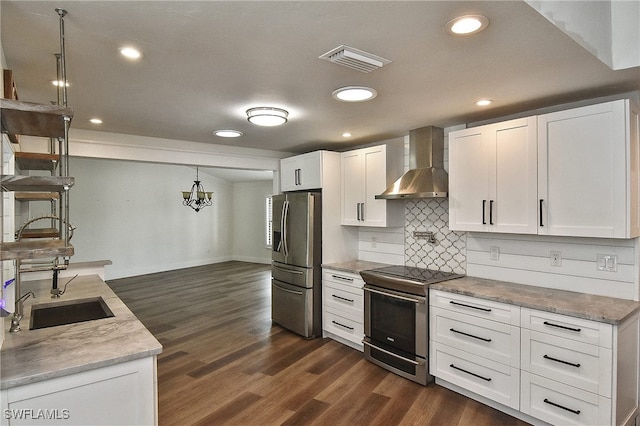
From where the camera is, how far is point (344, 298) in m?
3.94

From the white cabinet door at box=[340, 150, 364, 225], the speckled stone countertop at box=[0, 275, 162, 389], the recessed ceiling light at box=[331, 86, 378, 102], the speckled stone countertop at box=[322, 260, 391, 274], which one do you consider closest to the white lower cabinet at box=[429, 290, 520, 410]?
the speckled stone countertop at box=[322, 260, 391, 274]

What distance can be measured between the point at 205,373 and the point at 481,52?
338cm

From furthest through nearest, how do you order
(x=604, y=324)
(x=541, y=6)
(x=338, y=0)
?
1. (x=604, y=324)
2. (x=541, y=6)
3. (x=338, y=0)

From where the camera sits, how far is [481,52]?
1884 millimetres

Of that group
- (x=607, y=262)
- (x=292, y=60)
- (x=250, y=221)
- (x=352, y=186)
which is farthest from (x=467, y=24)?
(x=250, y=221)

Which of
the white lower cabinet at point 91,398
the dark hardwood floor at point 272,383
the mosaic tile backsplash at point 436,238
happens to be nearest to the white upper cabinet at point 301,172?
the mosaic tile backsplash at point 436,238

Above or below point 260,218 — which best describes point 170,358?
below

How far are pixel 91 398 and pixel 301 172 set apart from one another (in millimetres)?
3364

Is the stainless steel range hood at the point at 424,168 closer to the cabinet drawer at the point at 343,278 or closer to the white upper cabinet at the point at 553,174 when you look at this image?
the white upper cabinet at the point at 553,174

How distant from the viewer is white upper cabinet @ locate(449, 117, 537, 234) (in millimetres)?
2734

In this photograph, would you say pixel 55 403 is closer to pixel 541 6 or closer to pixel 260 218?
pixel 541 6

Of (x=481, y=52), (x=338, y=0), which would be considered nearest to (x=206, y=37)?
(x=338, y=0)

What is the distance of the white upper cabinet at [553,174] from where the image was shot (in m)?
2.33

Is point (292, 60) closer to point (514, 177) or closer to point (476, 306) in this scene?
point (514, 177)
